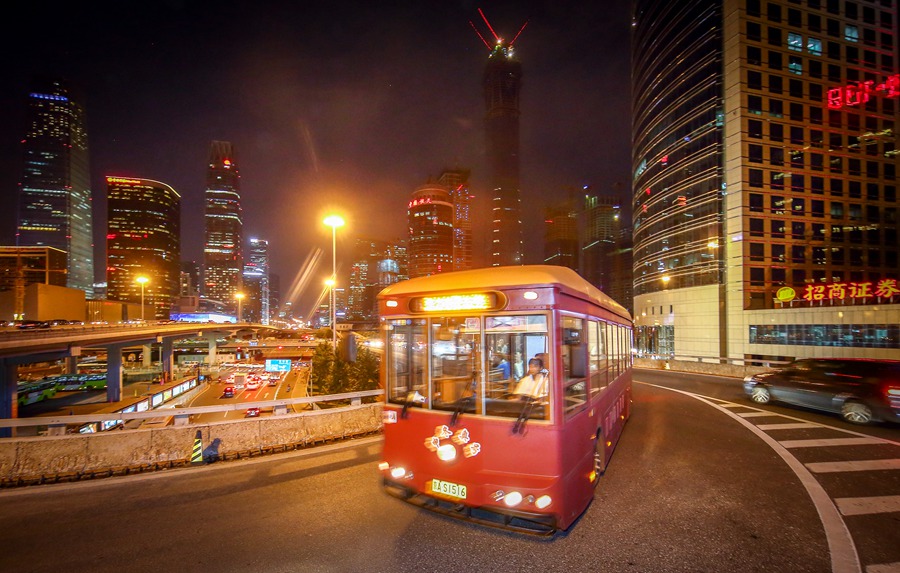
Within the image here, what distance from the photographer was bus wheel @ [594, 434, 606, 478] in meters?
6.10

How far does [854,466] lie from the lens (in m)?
7.37

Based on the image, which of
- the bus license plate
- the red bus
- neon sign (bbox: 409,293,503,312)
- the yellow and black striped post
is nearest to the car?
the red bus

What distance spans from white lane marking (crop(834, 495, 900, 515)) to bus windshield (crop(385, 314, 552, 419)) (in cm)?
500

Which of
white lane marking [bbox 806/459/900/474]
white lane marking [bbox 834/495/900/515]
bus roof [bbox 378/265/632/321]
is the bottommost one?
white lane marking [bbox 806/459/900/474]

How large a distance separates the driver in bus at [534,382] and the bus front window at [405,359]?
131cm

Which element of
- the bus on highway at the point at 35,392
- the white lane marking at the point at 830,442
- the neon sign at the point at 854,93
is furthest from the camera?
the neon sign at the point at 854,93

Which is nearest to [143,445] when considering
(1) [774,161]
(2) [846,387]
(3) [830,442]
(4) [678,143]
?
(3) [830,442]

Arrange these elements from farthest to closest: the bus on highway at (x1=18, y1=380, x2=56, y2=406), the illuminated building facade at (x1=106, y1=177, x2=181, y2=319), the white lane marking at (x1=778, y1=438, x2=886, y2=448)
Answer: the illuminated building facade at (x1=106, y1=177, x2=181, y2=319)
the bus on highway at (x1=18, y1=380, x2=56, y2=406)
the white lane marking at (x1=778, y1=438, x2=886, y2=448)

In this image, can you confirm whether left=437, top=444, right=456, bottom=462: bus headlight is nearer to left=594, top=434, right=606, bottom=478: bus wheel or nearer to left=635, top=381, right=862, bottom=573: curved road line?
left=594, top=434, right=606, bottom=478: bus wheel

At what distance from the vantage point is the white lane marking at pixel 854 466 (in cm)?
721

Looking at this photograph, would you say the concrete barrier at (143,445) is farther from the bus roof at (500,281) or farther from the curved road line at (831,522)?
the curved road line at (831,522)

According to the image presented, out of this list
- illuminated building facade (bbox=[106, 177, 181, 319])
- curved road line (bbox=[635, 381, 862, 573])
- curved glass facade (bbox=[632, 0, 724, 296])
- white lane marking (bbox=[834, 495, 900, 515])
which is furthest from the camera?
illuminated building facade (bbox=[106, 177, 181, 319])

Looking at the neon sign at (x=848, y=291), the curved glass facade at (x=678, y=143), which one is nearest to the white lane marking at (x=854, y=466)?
the neon sign at (x=848, y=291)

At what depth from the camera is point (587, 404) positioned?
553cm
